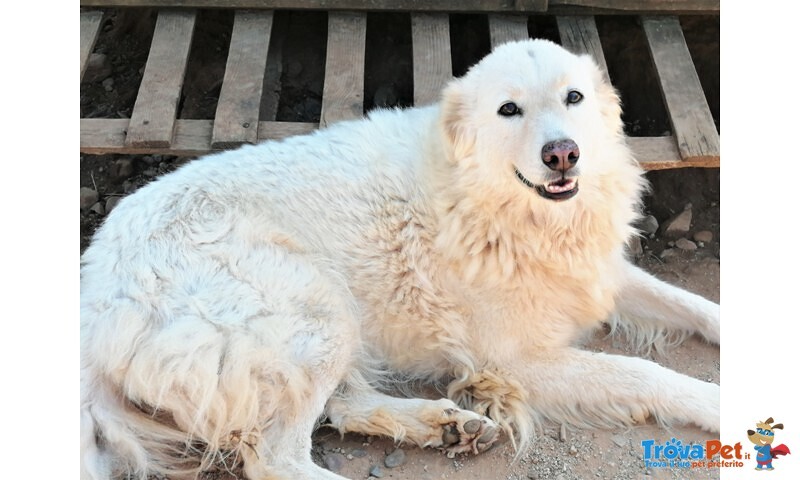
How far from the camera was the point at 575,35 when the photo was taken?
499 cm

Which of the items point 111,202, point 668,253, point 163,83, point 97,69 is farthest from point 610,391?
point 97,69

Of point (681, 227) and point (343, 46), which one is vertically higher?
point (343, 46)

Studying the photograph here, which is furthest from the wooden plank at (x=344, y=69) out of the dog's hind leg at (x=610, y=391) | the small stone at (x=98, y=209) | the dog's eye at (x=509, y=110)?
the dog's hind leg at (x=610, y=391)

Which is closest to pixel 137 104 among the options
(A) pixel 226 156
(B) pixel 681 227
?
(A) pixel 226 156

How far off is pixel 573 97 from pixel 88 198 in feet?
11.1

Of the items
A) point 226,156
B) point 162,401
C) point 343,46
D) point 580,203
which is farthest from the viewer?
point 343,46

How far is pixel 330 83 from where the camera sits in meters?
4.76

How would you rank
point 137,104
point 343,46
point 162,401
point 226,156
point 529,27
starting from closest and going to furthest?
point 162,401 < point 226,156 < point 137,104 < point 343,46 < point 529,27

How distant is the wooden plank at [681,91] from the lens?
4.29 meters

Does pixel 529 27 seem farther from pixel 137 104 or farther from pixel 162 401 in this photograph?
pixel 162 401

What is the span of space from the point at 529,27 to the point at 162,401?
12.6 feet

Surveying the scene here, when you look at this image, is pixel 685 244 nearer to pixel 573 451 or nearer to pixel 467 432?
pixel 573 451

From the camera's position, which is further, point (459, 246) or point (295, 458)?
point (459, 246)
